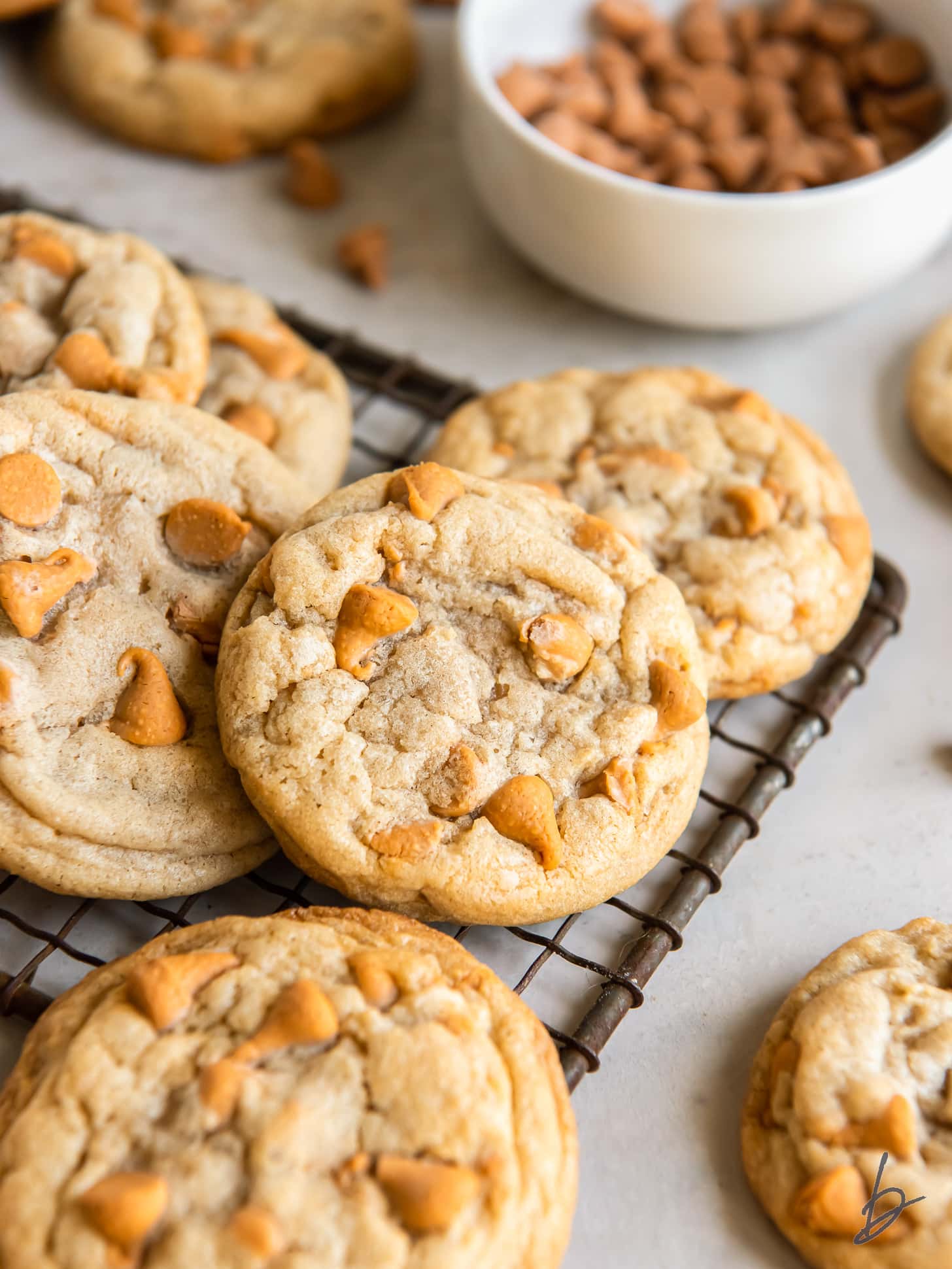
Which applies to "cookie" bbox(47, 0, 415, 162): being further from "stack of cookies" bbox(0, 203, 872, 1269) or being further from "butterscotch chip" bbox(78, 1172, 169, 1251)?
"butterscotch chip" bbox(78, 1172, 169, 1251)

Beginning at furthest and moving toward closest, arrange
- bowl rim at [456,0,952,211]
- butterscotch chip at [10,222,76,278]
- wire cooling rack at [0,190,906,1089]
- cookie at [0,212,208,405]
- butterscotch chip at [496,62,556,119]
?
1. butterscotch chip at [496,62,556,119]
2. bowl rim at [456,0,952,211]
3. butterscotch chip at [10,222,76,278]
4. cookie at [0,212,208,405]
5. wire cooling rack at [0,190,906,1089]

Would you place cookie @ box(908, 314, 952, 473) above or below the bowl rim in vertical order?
below

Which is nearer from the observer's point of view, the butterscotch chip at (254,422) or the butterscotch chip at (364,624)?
the butterscotch chip at (364,624)

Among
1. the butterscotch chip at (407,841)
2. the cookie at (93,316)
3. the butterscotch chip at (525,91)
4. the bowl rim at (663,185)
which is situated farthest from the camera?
the butterscotch chip at (525,91)

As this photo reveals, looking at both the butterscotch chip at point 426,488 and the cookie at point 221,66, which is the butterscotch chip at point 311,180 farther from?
the butterscotch chip at point 426,488

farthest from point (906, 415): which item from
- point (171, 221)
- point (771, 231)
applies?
point (171, 221)

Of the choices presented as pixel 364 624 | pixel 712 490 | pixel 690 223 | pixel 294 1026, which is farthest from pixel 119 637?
pixel 690 223

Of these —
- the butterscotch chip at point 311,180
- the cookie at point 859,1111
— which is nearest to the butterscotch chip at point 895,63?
the butterscotch chip at point 311,180

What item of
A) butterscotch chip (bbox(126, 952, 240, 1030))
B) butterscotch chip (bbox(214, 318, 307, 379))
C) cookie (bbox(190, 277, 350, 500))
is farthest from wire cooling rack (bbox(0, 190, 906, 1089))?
butterscotch chip (bbox(214, 318, 307, 379))

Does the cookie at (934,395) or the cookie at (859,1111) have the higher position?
the cookie at (934,395)
